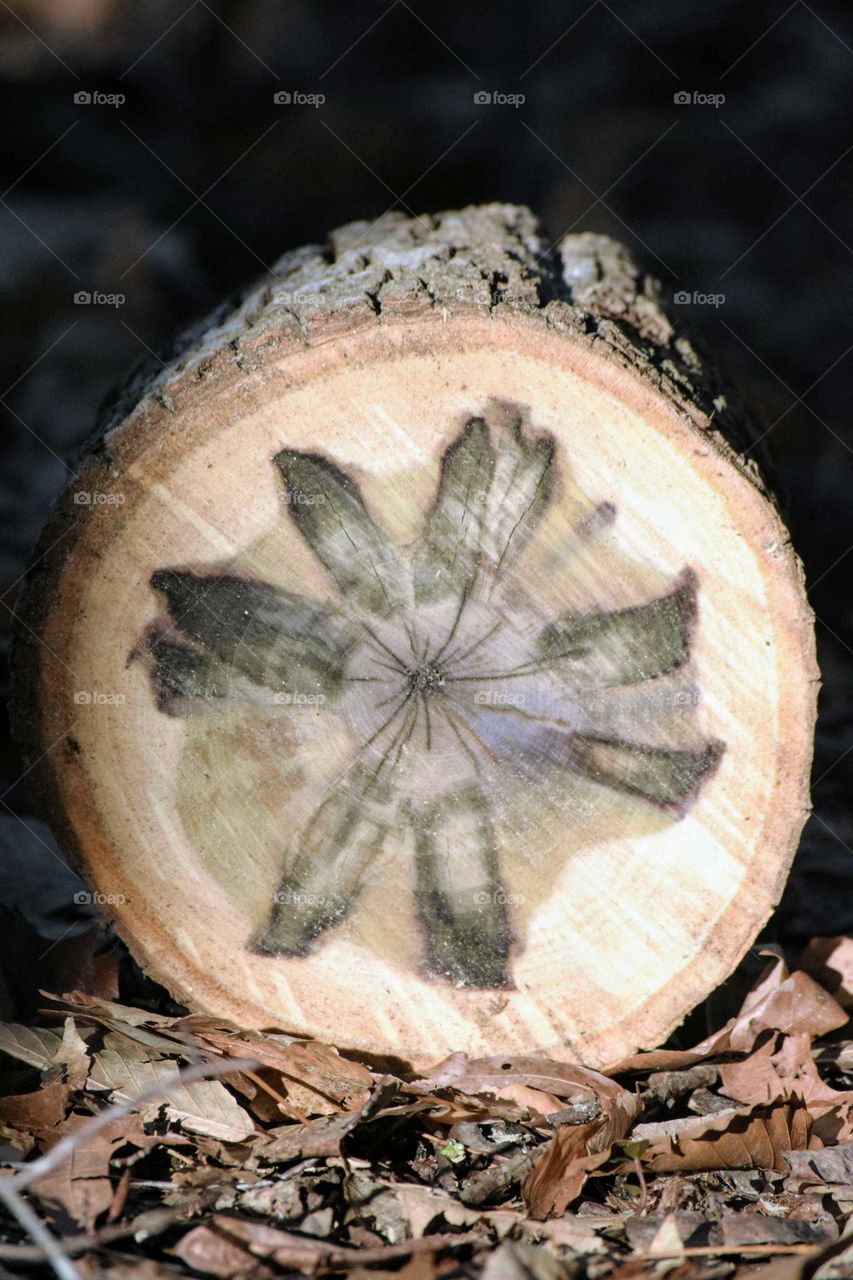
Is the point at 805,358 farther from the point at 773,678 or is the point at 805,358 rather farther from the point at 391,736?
the point at 391,736

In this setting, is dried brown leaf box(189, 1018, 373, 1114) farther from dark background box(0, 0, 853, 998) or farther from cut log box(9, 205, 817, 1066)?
dark background box(0, 0, 853, 998)

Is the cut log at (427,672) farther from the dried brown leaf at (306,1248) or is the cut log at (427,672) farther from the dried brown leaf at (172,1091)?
the dried brown leaf at (306,1248)

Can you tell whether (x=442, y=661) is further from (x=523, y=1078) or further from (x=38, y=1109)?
(x=38, y=1109)

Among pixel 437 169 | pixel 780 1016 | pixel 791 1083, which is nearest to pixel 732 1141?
pixel 791 1083

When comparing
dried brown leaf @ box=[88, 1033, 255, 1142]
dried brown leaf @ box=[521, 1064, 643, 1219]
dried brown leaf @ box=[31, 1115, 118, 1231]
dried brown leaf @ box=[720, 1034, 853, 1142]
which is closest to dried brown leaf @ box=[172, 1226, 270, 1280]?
dried brown leaf @ box=[31, 1115, 118, 1231]

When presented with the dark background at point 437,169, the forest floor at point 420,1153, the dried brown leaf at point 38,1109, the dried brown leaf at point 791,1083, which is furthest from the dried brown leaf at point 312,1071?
the dark background at point 437,169

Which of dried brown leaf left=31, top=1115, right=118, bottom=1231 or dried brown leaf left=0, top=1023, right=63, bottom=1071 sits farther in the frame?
dried brown leaf left=0, top=1023, right=63, bottom=1071
